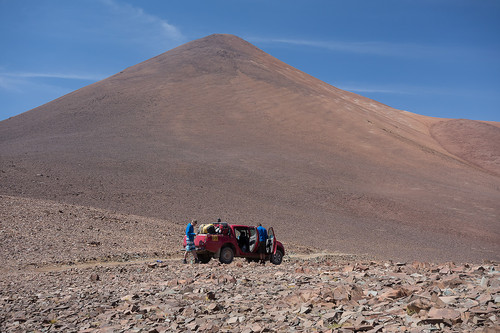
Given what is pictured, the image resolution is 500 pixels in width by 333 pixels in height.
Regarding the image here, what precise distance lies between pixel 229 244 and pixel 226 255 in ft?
1.14

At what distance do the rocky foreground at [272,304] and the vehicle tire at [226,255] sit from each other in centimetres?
389

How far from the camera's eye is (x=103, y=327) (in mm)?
7242

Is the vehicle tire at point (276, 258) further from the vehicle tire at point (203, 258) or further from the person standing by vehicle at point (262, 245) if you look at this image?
the vehicle tire at point (203, 258)

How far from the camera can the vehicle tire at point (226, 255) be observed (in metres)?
14.8

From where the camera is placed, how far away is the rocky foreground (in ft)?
20.1

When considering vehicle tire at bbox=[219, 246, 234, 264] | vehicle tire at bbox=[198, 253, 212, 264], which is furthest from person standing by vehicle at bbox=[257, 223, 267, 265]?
vehicle tire at bbox=[198, 253, 212, 264]

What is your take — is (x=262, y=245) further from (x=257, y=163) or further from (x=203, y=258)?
(x=257, y=163)

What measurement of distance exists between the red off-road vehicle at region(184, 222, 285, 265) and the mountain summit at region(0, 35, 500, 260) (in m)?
13.5

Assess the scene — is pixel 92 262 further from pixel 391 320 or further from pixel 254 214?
pixel 254 214

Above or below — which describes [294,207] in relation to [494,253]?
above

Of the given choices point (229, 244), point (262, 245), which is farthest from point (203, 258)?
point (262, 245)

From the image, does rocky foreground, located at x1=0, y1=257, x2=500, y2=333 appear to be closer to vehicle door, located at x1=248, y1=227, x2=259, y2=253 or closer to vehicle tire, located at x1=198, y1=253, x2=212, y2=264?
vehicle tire, located at x1=198, y1=253, x2=212, y2=264

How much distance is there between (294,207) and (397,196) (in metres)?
12.0

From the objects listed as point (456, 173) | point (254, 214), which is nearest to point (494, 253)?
point (254, 214)
